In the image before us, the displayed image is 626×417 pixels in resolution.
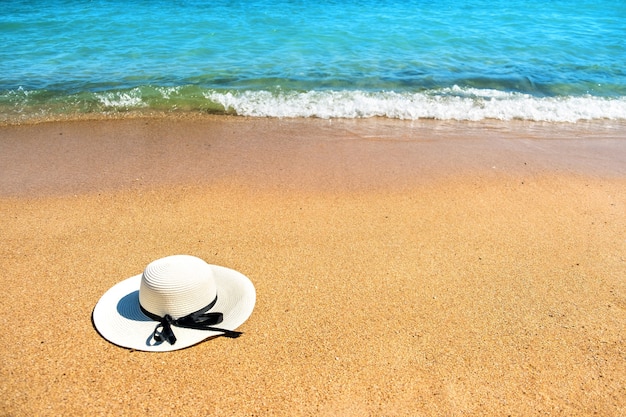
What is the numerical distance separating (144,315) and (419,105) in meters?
6.63

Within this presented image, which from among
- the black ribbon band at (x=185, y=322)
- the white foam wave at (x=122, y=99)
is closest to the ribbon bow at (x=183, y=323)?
the black ribbon band at (x=185, y=322)

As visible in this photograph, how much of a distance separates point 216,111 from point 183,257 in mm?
5552

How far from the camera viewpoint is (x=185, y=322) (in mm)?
3121

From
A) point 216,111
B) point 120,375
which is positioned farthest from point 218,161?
point 120,375

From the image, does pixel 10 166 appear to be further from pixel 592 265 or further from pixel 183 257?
pixel 592 265

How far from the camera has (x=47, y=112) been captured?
317 inches

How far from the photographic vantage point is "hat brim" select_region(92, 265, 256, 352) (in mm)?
3146

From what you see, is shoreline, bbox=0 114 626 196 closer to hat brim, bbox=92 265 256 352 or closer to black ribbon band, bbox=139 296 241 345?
hat brim, bbox=92 265 256 352

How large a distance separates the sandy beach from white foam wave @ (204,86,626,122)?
1019 mm

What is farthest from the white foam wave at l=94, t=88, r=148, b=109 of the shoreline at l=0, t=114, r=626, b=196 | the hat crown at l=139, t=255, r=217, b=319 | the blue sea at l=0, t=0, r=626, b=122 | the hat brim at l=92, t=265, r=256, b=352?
the hat crown at l=139, t=255, r=217, b=319

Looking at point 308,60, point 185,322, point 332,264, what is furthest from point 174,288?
point 308,60

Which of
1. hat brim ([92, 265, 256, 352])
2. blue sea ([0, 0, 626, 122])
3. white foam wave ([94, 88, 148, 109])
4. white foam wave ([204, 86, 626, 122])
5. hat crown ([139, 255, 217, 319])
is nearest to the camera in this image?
hat crown ([139, 255, 217, 319])

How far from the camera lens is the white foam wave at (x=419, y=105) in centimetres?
823

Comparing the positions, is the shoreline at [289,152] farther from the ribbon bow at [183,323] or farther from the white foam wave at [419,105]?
the ribbon bow at [183,323]
